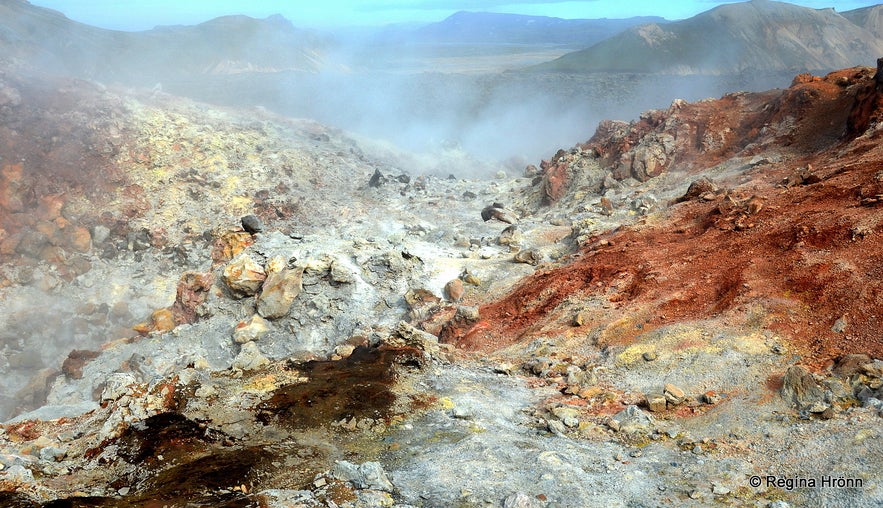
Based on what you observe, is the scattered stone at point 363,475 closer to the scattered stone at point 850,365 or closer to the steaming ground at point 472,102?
the scattered stone at point 850,365

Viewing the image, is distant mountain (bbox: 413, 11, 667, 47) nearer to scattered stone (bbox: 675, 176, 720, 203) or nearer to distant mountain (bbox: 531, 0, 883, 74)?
distant mountain (bbox: 531, 0, 883, 74)

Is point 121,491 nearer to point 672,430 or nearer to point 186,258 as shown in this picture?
point 672,430

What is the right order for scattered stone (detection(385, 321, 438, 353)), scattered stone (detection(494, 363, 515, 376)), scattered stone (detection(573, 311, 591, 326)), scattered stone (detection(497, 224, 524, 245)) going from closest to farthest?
scattered stone (detection(494, 363, 515, 376)) → scattered stone (detection(385, 321, 438, 353)) → scattered stone (detection(573, 311, 591, 326)) → scattered stone (detection(497, 224, 524, 245))

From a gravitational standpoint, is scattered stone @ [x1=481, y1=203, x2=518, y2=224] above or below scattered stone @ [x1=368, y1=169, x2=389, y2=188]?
below

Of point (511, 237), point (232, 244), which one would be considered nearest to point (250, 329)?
point (232, 244)

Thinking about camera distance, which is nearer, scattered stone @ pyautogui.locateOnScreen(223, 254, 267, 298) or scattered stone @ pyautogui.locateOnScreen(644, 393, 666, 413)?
scattered stone @ pyautogui.locateOnScreen(644, 393, 666, 413)

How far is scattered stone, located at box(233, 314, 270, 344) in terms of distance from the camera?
10.7 metres

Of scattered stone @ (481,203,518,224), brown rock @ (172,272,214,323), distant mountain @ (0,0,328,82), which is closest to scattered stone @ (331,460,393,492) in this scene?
brown rock @ (172,272,214,323)

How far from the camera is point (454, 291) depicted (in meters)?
12.2

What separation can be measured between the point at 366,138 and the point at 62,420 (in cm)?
2233

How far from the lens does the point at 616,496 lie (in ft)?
17.7

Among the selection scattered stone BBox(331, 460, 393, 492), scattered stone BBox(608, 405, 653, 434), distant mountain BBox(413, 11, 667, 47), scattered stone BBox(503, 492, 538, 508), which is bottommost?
scattered stone BBox(608, 405, 653, 434)

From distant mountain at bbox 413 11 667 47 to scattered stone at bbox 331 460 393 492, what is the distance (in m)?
147

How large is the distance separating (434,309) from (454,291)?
63 centimetres
